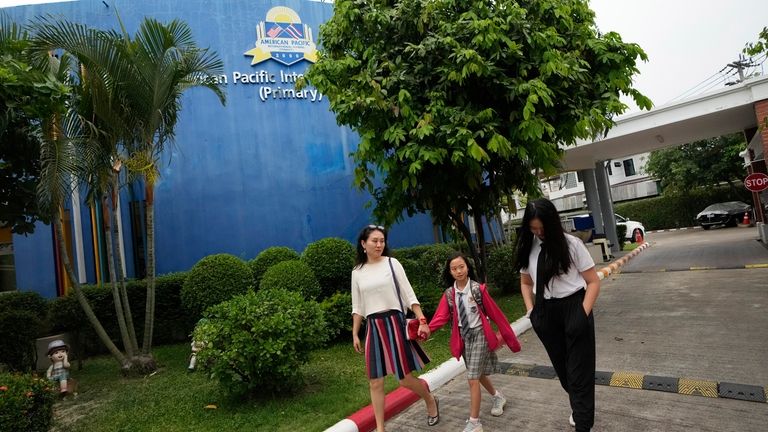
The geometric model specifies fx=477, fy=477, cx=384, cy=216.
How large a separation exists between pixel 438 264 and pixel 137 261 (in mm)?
6331

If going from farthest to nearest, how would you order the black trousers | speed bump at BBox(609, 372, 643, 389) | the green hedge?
1. the green hedge
2. speed bump at BBox(609, 372, 643, 389)
3. the black trousers

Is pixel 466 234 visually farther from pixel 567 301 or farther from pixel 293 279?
pixel 567 301

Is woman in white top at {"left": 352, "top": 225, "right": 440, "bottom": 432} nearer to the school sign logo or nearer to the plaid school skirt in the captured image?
the plaid school skirt

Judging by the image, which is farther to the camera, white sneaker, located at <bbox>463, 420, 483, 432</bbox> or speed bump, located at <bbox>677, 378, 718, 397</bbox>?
speed bump, located at <bbox>677, 378, 718, 397</bbox>

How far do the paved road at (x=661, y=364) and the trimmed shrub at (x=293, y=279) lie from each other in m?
3.02

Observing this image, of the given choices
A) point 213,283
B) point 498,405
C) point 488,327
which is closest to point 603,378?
point 498,405

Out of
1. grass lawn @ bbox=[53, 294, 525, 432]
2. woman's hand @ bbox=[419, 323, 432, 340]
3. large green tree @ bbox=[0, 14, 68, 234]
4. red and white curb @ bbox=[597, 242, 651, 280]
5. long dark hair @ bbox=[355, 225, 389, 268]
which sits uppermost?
large green tree @ bbox=[0, 14, 68, 234]

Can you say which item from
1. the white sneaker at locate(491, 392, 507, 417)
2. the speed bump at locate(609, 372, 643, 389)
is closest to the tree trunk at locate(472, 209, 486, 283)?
the speed bump at locate(609, 372, 643, 389)

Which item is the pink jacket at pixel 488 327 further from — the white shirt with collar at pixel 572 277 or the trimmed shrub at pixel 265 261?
the trimmed shrub at pixel 265 261

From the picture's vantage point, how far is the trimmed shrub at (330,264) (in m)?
7.88

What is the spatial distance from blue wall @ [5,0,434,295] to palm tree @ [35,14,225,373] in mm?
3665

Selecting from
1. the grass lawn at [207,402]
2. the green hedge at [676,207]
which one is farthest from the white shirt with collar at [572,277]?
the green hedge at [676,207]

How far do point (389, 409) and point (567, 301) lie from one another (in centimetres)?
199

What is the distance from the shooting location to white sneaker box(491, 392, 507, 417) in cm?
387
